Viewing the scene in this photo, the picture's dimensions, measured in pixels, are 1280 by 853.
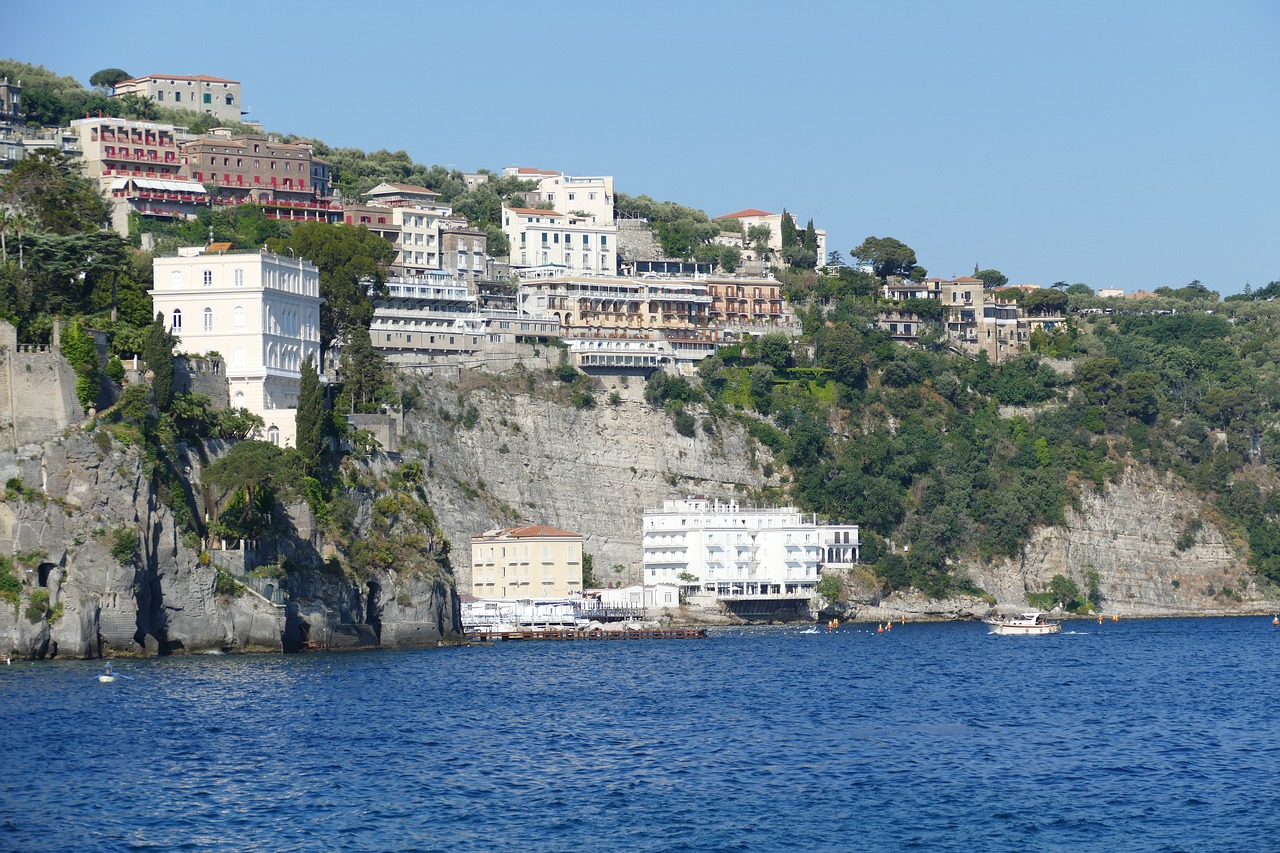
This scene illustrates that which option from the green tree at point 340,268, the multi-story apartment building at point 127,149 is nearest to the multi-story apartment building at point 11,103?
the multi-story apartment building at point 127,149

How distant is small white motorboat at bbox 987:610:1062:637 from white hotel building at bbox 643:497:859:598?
1112 cm

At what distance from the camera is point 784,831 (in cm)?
4078

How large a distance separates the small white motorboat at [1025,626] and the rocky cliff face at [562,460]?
18.6m

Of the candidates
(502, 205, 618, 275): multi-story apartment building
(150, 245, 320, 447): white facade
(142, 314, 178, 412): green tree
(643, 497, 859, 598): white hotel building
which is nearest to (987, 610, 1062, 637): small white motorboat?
(643, 497, 859, 598): white hotel building

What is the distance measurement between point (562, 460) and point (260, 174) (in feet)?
108

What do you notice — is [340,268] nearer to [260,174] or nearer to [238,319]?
[238,319]

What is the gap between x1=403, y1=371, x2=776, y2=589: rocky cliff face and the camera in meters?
106

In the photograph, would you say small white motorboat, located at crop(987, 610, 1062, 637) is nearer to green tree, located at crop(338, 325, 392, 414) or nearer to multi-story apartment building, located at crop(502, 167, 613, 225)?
green tree, located at crop(338, 325, 392, 414)

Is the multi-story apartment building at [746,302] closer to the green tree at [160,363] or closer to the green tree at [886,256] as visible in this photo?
the green tree at [886,256]

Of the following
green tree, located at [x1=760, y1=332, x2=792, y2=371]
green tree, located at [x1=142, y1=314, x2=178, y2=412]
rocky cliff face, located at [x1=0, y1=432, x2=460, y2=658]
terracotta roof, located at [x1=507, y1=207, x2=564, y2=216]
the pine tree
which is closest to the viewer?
rocky cliff face, located at [x1=0, y1=432, x2=460, y2=658]

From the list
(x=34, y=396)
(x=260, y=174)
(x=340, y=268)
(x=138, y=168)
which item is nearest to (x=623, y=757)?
(x=34, y=396)

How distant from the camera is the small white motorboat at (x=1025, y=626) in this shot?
106 metres

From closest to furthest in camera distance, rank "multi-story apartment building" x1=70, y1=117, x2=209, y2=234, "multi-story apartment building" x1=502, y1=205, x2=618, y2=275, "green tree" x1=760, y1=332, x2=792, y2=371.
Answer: "multi-story apartment building" x1=70, y1=117, x2=209, y2=234 < "green tree" x1=760, y1=332, x2=792, y2=371 < "multi-story apartment building" x1=502, y1=205, x2=618, y2=275

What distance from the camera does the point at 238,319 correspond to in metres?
81.9
